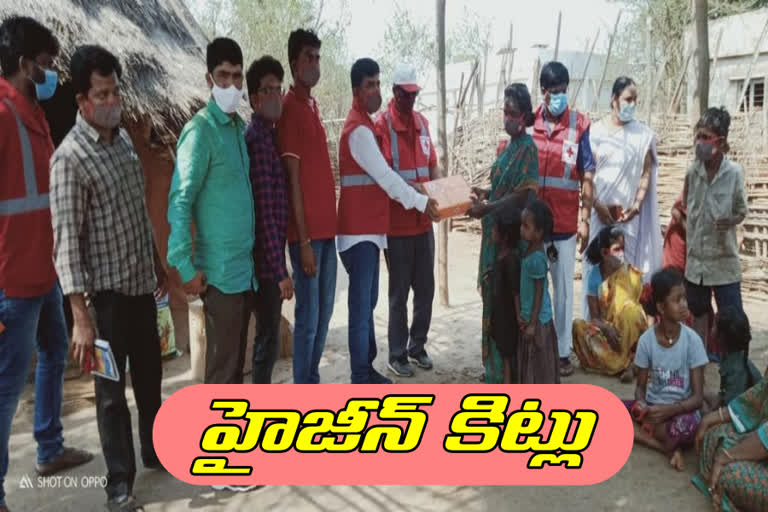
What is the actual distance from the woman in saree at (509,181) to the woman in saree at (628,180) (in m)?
0.95

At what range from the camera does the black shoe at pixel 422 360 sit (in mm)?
4688

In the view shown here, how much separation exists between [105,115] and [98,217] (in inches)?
17.4

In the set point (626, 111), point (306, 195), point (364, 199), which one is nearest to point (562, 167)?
point (626, 111)

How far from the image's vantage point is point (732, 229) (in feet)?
13.7

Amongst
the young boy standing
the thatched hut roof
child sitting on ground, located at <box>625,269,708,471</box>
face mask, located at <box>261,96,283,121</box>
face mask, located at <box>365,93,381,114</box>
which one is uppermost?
the thatched hut roof

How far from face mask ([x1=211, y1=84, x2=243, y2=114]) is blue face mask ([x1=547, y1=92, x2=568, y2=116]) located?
2283 millimetres

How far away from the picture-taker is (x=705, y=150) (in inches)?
158

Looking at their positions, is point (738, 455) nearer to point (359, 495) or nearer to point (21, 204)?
point (359, 495)

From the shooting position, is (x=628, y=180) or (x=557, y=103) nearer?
(x=557, y=103)

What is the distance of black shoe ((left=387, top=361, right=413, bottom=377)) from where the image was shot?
452cm

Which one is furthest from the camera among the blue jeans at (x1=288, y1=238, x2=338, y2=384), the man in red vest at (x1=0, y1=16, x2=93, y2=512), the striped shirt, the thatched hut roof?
the thatched hut roof

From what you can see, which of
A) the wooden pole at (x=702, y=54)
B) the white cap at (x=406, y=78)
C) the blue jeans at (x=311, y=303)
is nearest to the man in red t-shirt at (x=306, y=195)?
the blue jeans at (x=311, y=303)

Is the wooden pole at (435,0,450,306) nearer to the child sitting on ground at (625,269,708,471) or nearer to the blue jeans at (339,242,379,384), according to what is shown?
the blue jeans at (339,242,379,384)
